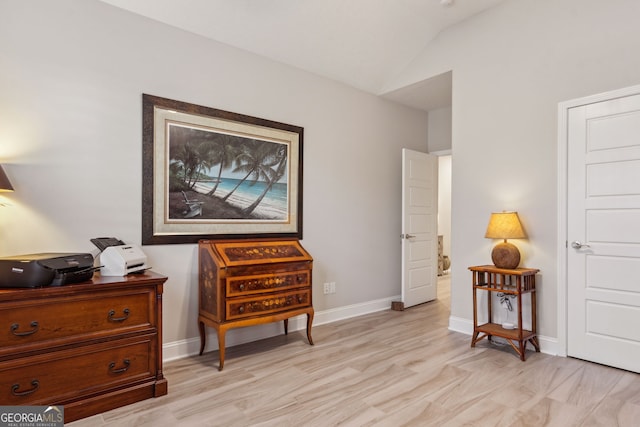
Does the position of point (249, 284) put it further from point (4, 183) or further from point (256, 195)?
point (4, 183)

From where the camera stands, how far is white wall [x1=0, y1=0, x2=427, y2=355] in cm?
248

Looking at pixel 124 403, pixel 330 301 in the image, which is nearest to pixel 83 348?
pixel 124 403

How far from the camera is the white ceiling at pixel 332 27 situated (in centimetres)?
310

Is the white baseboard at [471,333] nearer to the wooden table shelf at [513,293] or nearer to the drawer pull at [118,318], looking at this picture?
the wooden table shelf at [513,293]

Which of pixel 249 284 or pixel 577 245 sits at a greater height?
pixel 577 245

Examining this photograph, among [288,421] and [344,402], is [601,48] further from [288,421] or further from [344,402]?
[288,421]

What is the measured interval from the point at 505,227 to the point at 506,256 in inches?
10.0

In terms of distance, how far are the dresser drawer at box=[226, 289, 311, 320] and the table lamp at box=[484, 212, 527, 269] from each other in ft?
5.66

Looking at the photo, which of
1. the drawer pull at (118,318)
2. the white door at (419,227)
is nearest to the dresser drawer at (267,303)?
the drawer pull at (118,318)

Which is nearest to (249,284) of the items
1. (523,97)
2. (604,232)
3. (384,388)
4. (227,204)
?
(227,204)

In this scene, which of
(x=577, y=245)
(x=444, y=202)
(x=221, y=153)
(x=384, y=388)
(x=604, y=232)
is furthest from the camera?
(x=444, y=202)

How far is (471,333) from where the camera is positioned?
373cm

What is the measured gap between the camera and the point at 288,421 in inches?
83.8

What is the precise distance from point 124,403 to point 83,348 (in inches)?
17.1
